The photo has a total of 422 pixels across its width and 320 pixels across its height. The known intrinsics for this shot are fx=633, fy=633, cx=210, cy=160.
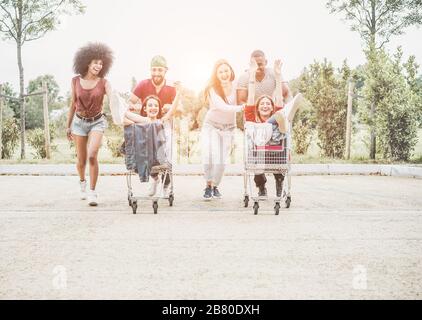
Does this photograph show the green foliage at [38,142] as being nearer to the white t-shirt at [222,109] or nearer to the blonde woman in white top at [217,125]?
the blonde woman in white top at [217,125]

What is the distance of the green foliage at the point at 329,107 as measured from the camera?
1596 cm

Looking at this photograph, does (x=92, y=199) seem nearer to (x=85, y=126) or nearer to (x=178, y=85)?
(x=85, y=126)

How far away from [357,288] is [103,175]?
9976mm

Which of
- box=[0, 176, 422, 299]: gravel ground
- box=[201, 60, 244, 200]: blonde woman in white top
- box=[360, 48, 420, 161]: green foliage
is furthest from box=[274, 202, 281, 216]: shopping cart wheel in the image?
box=[360, 48, 420, 161]: green foliage

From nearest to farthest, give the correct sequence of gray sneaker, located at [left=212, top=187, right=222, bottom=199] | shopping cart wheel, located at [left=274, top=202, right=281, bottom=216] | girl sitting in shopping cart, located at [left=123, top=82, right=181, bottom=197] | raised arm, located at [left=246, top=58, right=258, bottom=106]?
shopping cart wheel, located at [left=274, top=202, right=281, bottom=216] < girl sitting in shopping cart, located at [left=123, top=82, right=181, bottom=197] < raised arm, located at [left=246, top=58, right=258, bottom=106] < gray sneaker, located at [left=212, top=187, right=222, bottom=199]

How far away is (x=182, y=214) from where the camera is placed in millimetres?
7836

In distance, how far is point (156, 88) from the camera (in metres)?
8.62

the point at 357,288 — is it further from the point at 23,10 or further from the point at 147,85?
the point at 23,10

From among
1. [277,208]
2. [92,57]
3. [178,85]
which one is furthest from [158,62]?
[277,208]

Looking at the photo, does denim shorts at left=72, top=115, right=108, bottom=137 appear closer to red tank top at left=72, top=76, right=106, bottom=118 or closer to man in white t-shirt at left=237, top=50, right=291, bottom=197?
red tank top at left=72, top=76, right=106, bottom=118

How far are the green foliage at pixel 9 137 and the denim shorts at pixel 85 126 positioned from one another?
8.63m

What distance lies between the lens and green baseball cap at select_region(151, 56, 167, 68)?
8523 mm

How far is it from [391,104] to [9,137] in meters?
9.78

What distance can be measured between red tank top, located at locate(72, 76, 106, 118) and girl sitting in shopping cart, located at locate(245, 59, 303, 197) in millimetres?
2041
